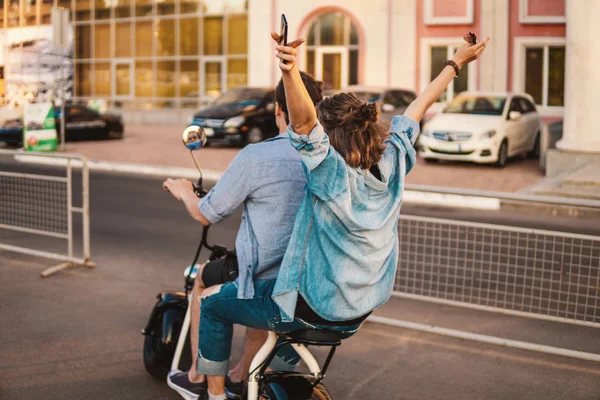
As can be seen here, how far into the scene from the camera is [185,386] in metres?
4.64

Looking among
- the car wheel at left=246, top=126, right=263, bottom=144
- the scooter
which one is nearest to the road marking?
the car wheel at left=246, top=126, right=263, bottom=144

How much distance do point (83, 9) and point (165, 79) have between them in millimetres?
6177

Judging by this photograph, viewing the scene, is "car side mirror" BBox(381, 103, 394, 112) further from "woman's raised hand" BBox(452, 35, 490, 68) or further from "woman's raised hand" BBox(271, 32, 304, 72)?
"woman's raised hand" BBox(271, 32, 304, 72)

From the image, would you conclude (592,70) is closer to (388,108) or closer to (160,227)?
(388,108)

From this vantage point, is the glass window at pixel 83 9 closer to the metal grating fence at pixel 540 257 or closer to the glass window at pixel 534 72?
the glass window at pixel 534 72

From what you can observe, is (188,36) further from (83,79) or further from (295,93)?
(295,93)

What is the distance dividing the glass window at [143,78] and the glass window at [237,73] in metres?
4.32

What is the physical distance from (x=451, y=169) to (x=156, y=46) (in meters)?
23.0

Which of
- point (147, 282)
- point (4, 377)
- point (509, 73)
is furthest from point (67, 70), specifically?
point (4, 377)

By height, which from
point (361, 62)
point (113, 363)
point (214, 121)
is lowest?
point (113, 363)

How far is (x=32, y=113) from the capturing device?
22.7 meters

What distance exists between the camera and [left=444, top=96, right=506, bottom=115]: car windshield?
21547 mm

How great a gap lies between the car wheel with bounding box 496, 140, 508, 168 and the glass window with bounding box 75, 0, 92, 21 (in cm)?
2699

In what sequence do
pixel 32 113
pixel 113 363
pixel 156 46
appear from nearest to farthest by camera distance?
1. pixel 113 363
2. pixel 32 113
3. pixel 156 46
